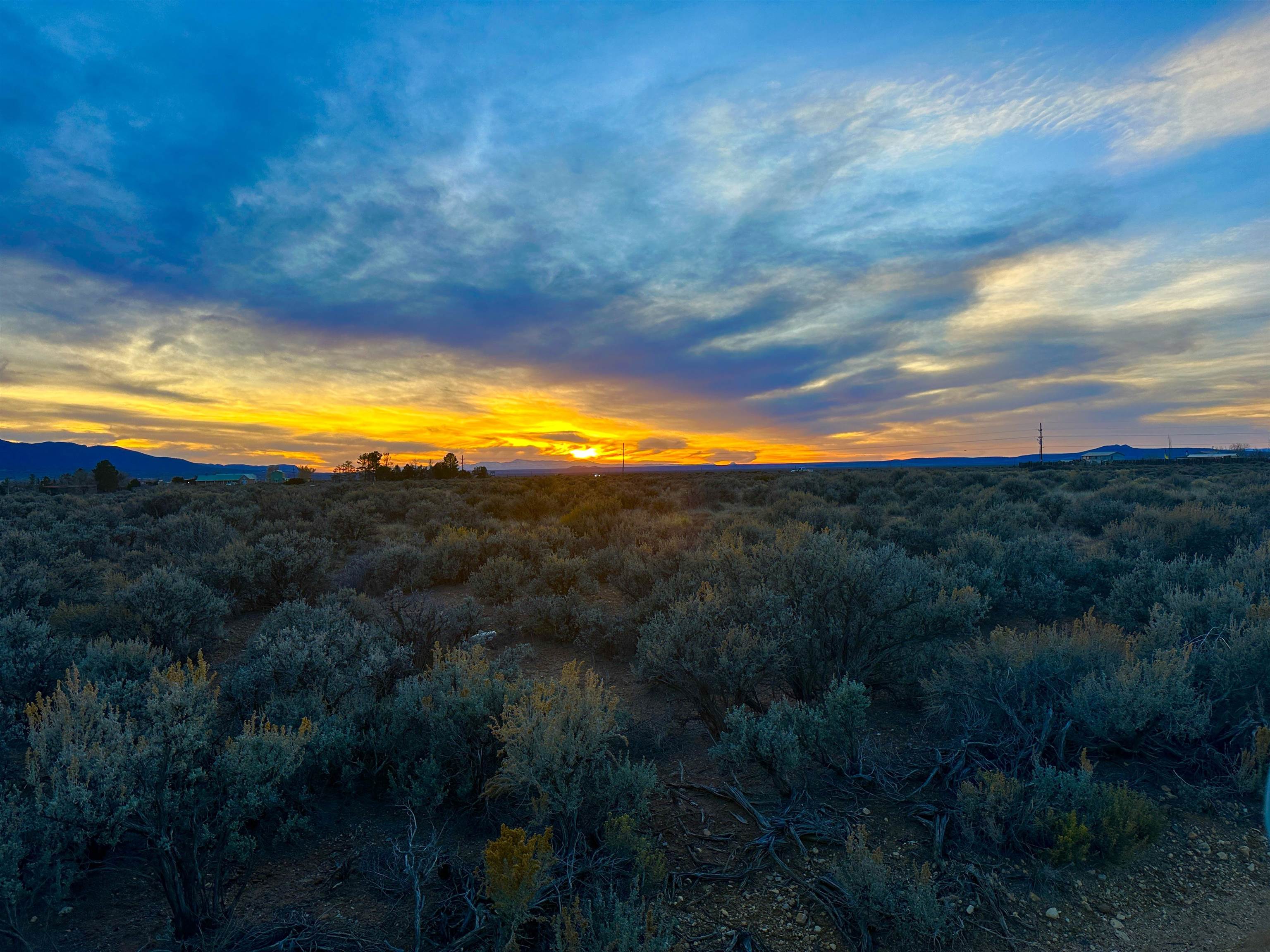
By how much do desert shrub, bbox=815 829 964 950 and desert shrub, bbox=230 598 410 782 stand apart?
373 centimetres

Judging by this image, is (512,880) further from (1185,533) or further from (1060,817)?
(1185,533)

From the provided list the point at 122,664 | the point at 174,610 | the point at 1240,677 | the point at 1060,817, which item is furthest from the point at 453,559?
the point at 1240,677

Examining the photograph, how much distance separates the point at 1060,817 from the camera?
13.3 feet

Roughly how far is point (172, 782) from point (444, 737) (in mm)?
1774

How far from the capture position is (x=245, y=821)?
4129mm

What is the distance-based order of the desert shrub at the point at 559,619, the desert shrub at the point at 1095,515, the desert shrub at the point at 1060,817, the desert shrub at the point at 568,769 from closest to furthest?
the desert shrub at the point at 1060,817 → the desert shrub at the point at 568,769 → the desert shrub at the point at 559,619 → the desert shrub at the point at 1095,515

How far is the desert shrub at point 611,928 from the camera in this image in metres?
3.04

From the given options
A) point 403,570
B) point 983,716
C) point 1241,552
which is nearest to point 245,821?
point 983,716

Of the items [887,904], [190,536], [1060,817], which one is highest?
[190,536]

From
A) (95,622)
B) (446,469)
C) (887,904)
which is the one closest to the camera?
(887,904)

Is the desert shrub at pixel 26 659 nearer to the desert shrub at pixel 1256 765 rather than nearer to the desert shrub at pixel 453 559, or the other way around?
the desert shrub at pixel 453 559

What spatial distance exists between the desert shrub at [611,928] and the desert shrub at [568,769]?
60 centimetres

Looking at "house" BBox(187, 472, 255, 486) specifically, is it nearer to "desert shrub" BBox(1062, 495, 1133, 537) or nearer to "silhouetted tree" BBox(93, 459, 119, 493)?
"silhouetted tree" BBox(93, 459, 119, 493)

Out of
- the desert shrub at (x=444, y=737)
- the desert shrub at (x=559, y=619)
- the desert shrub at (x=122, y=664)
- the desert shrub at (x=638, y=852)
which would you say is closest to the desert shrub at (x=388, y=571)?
the desert shrub at (x=559, y=619)
